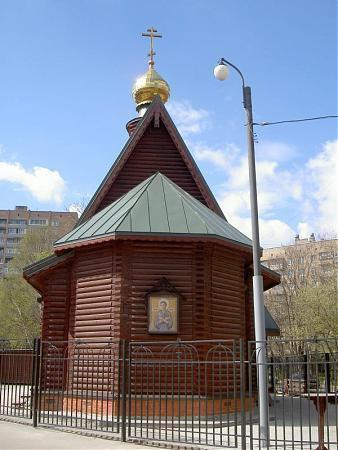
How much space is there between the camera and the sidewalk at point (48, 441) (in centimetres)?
855

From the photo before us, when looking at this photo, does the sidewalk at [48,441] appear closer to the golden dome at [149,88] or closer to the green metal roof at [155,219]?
the green metal roof at [155,219]

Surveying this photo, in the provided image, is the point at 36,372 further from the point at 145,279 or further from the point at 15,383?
the point at 15,383

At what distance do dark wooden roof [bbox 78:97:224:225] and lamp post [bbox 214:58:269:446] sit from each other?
7286 millimetres

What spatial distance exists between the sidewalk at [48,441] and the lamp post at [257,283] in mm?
2017

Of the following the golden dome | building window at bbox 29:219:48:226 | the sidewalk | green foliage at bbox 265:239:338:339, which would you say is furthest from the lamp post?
building window at bbox 29:219:48:226

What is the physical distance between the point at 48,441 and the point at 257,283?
4509 millimetres

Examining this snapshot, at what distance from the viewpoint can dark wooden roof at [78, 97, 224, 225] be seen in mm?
16630

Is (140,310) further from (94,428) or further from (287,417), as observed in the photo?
(287,417)

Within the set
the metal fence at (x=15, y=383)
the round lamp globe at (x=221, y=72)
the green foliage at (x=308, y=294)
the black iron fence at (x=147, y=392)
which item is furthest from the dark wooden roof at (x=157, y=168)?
the green foliage at (x=308, y=294)

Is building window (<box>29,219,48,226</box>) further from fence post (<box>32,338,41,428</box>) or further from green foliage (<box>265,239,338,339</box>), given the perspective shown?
fence post (<box>32,338,41,428</box>)

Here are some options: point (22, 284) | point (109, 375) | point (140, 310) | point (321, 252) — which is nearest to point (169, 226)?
point (140, 310)

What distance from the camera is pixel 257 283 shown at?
9.10 meters

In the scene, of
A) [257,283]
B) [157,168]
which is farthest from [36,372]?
[157,168]

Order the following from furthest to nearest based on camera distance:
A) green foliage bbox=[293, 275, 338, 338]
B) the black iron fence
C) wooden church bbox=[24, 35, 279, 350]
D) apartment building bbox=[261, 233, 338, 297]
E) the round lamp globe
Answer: apartment building bbox=[261, 233, 338, 297] → green foliage bbox=[293, 275, 338, 338] → wooden church bbox=[24, 35, 279, 350] → the black iron fence → the round lamp globe
